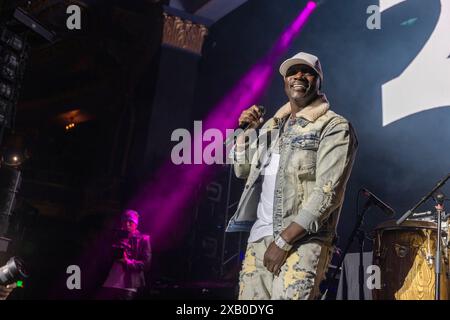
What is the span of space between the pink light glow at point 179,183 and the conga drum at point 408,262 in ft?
14.9

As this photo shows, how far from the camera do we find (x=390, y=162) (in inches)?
239

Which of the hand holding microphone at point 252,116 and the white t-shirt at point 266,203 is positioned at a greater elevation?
the hand holding microphone at point 252,116

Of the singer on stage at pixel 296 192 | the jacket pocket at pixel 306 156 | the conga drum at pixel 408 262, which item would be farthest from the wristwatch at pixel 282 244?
the conga drum at pixel 408 262

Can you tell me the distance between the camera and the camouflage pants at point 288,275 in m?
2.12

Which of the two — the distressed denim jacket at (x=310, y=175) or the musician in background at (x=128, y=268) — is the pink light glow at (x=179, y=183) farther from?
the distressed denim jacket at (x=310, y=175)

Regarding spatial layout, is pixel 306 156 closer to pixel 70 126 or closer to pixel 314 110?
pixel 314 110

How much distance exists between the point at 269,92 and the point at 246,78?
82 cm

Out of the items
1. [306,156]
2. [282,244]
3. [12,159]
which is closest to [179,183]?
[12,159]

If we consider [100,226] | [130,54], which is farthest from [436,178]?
Result: [130,54]

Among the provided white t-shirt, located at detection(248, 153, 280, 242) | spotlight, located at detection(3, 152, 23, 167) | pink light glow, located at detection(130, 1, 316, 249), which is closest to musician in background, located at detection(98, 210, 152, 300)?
pink light glow, located at detection(130, 1, 316, 249)

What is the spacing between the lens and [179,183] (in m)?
8.98
